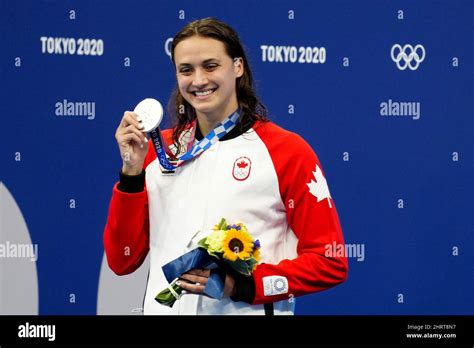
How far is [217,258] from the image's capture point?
2.53 m

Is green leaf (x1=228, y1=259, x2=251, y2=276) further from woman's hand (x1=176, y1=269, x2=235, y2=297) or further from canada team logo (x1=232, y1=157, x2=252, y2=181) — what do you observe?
canada team logo (x1=232, y1=157, x2=252, y2=181)

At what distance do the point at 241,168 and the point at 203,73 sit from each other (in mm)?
320

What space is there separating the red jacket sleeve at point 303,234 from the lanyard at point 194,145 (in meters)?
0.17

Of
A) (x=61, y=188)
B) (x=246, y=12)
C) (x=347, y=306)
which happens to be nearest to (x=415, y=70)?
(x=246, y=12)

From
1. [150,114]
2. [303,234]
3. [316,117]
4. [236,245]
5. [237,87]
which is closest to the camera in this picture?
[236,245]

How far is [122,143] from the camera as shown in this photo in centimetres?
269

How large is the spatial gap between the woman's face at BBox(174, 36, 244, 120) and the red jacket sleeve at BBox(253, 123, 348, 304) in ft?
0.81

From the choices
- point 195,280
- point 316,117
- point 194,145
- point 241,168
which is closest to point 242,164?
point 241,168

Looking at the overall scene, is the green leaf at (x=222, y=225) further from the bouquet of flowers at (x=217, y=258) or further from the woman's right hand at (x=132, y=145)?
the woman's right hand at (x=132, y=145)

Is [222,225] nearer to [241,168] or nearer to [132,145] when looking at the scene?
[241,168]

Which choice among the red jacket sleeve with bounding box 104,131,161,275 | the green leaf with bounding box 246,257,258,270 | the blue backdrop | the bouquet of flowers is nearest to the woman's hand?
the bouquet of flowers

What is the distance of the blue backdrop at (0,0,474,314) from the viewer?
12.8 feet

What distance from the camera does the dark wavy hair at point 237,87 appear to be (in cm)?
275
